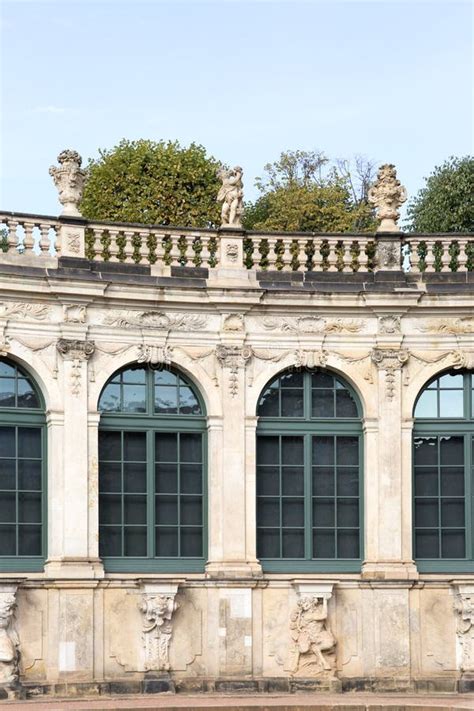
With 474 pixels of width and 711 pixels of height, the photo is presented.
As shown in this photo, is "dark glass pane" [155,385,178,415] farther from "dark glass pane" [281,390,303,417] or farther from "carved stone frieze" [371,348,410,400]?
"carved stone frieze" [371,348,410,400]

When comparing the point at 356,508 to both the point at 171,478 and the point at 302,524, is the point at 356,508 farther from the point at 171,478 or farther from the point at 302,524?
the point at 171,478

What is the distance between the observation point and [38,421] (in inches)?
1148

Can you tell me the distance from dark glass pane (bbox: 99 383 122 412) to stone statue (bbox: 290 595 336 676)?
4300 millimetres

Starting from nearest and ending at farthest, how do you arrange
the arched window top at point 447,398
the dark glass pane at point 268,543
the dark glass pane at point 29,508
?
1. the dark glass pane at point 29,508
2. the dark glass pane at point 268,543
3. the arched window top at point 447,398

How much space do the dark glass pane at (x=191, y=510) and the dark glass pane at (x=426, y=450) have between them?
12.2 feet

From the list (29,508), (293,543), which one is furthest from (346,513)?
(29,508)

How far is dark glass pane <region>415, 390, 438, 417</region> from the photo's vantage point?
30658mm

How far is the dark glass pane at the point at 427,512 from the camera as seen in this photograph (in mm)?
30500

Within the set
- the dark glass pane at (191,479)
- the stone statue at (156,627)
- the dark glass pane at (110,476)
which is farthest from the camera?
the dark glass pane at (191,479)

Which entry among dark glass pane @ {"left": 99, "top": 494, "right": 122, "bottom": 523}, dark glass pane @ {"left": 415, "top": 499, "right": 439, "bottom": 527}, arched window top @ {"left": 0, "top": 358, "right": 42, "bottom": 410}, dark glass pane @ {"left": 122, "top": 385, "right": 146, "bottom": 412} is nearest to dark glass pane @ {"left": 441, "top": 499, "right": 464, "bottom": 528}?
dark glass pane @ {"left": 415, "top": 499, "right": 439, "bottom": 527}

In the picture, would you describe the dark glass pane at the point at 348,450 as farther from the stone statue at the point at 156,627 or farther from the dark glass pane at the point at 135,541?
the stone statue at the point at 156,627

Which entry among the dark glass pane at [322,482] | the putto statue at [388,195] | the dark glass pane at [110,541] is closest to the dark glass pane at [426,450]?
the dark glass pane at [322,482]

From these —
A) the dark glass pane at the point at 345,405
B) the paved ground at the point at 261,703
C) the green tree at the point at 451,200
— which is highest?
the green tree at the point at 451,200

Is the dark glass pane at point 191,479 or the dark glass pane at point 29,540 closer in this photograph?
the dark glass pane at point 29,540
